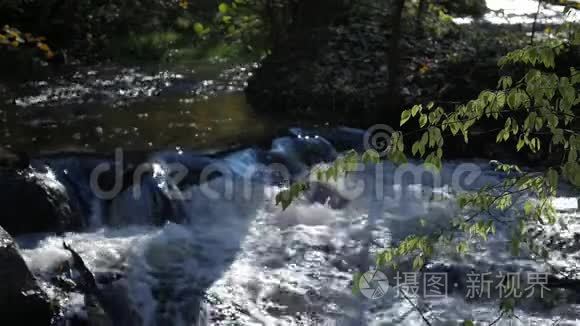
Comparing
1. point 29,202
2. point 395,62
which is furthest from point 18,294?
point 395,62

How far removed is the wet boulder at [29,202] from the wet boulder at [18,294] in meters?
1.65

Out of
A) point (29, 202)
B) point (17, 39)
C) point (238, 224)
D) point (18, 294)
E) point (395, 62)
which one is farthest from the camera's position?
point (395, 62)

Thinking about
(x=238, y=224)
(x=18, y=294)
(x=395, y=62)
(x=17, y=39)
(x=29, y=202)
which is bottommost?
(x=18, y=294)

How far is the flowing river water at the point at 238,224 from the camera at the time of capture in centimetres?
588

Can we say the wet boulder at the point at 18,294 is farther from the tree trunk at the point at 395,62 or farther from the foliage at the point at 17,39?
the tree trunk at the point at 395,62

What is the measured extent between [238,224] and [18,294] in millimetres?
2823

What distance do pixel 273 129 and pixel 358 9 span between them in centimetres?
380

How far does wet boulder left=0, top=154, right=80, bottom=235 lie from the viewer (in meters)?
6.69

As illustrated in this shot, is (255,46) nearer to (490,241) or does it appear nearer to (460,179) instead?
(460,179)

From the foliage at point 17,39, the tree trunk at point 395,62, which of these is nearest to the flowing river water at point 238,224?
the tree trunk at point 395,62

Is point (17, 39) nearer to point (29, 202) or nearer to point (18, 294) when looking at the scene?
point (29, 202)

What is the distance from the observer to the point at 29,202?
681 centimetres

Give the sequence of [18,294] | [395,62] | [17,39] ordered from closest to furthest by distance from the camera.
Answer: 1. [18,294]
2. [17,39]
3. [395,62]

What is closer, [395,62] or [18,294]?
[18,294]
